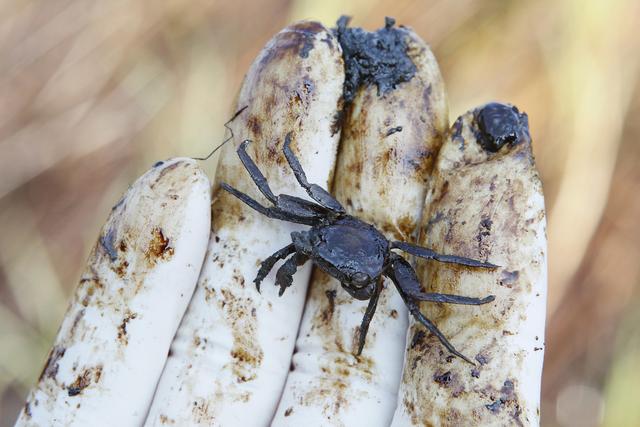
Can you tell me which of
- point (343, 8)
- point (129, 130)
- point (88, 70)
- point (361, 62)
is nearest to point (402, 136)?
point (361, 62)

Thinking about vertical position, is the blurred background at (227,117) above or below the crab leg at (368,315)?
above

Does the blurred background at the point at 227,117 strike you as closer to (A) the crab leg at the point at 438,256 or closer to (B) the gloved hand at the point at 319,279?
(B) the gloved hand at the point at 319,279

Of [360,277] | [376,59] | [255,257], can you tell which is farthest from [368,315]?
[376,59]

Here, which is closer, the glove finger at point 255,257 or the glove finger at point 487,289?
the glove finger at point 487,289

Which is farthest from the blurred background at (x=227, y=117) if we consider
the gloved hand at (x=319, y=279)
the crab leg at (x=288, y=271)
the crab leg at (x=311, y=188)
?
the crab leg at (x=288, y=271)

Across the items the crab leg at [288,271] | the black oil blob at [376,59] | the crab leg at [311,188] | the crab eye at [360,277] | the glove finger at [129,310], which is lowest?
the glove finger at [129,310]

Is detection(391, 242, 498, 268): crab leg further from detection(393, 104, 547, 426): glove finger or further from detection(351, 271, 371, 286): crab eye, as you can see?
detection(351, 271, 371, 286): crab eye

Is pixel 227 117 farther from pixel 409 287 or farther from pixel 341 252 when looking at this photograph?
pixel 409 287

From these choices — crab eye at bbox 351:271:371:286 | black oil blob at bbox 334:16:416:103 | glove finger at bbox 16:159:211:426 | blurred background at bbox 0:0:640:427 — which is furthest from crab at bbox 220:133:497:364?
blurred background at bbox 0:0:640:427
